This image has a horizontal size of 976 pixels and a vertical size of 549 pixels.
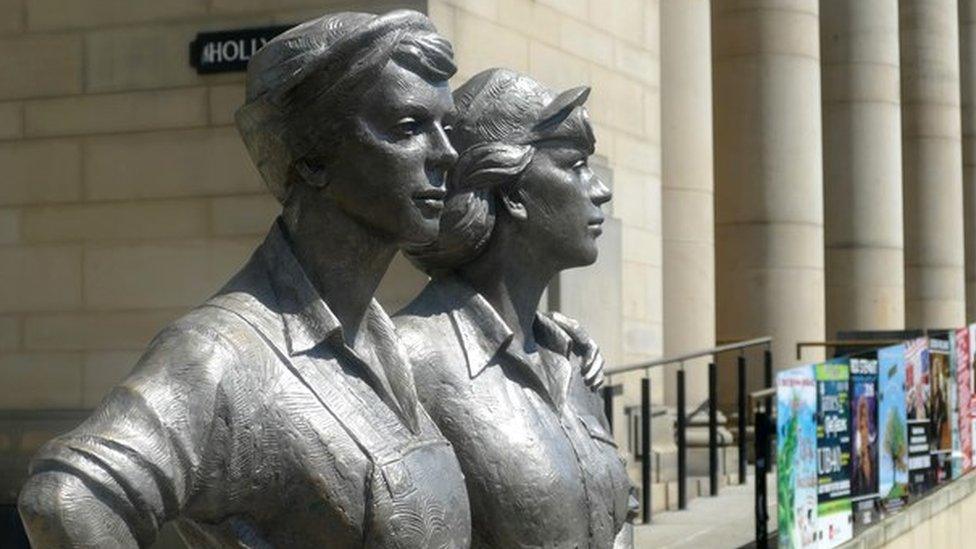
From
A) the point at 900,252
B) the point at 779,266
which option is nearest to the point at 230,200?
the point at 779,266

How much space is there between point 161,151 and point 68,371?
1208 mm

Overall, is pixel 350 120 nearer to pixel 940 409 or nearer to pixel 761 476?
pixel 761 476

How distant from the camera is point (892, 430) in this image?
1112 cm

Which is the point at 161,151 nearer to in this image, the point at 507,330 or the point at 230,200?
the point at 230,200

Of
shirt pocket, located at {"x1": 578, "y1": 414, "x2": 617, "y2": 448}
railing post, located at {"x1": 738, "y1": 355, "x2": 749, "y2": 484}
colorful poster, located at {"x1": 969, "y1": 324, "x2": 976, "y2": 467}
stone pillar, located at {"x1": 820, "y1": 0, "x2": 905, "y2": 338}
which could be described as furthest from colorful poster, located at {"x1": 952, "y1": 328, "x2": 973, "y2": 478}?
shirt pocket, located at {"x1": 578, "y1": 414, "x2": 617, "y2": 448}

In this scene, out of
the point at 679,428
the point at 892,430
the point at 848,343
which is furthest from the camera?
the point at 848,343

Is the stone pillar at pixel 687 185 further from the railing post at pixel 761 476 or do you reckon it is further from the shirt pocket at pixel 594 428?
the shirt pocket at pixel 594 428

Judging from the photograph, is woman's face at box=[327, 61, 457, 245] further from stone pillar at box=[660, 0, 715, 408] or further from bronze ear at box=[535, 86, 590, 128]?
stone pillar at box=[660, 0, 715, 408]

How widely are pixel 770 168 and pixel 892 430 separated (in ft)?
21.0

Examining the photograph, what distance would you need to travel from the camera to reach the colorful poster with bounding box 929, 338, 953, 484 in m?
12.4

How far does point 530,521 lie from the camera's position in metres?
3.74

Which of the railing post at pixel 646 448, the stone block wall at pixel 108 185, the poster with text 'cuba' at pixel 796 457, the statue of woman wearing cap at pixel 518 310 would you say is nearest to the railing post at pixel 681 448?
the railing post at pixel 646 448

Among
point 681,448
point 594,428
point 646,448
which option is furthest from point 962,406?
point 594,428

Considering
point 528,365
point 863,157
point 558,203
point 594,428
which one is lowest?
point 594,428
